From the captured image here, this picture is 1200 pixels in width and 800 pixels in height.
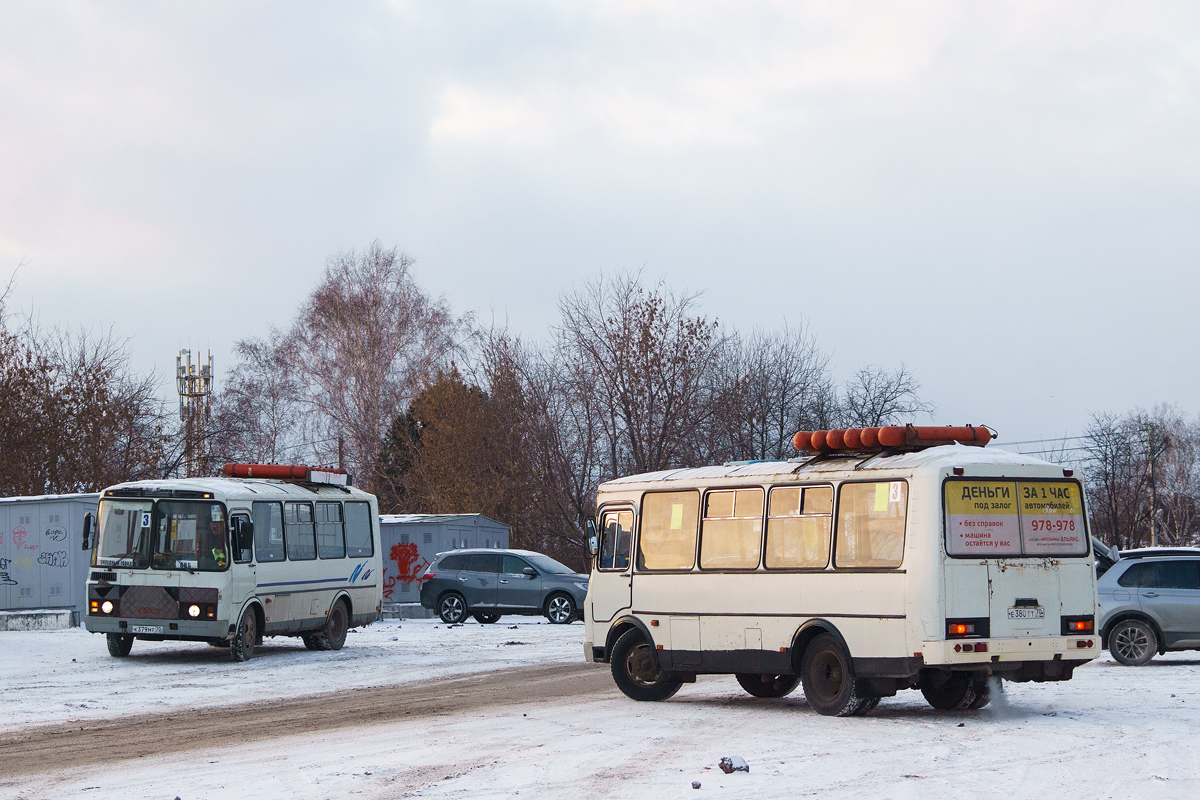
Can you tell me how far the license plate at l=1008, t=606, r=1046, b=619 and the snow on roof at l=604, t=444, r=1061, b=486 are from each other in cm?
137

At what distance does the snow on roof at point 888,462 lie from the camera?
42.7 ft

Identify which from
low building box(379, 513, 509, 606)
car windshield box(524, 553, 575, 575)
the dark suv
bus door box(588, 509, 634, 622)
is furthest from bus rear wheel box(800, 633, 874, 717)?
low building box(379, 513, 509, 606)

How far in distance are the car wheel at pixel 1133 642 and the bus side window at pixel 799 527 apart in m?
8.40

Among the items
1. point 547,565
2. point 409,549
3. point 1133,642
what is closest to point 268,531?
point 547,565

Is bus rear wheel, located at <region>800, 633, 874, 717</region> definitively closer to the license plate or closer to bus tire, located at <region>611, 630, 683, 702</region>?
the license plate

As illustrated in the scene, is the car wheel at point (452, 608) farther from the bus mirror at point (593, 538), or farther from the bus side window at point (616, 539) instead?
the bus side window at point (616, 539)

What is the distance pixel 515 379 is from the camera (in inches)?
1925

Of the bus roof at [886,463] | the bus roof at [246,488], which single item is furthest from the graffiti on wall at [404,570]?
the bus roof at [886,463]

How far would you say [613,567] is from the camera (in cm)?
1606

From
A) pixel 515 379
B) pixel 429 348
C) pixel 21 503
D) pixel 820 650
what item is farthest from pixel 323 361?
pixel 820 650

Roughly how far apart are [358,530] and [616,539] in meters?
10.1

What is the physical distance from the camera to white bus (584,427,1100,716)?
499 inches

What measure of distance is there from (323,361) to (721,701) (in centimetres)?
4764

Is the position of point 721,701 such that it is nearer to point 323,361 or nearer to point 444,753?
point 444,753
